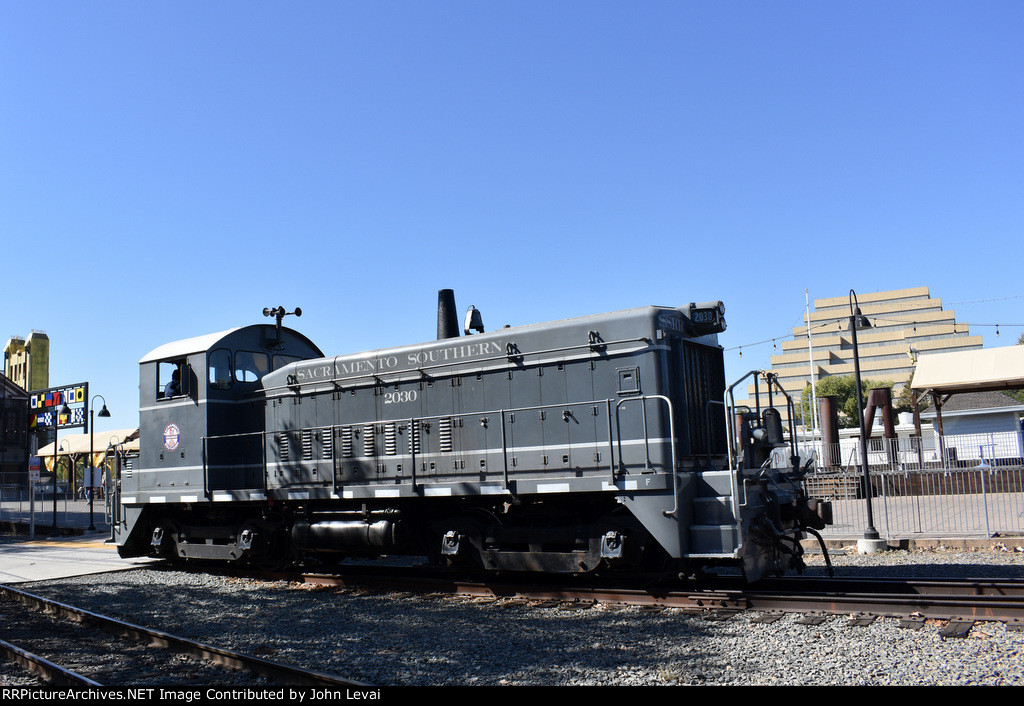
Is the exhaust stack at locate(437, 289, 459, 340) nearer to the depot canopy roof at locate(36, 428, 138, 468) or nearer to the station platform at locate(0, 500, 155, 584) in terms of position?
the station platform at locate(0, 500, 155, 584)

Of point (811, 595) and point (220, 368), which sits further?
point (220, 368)

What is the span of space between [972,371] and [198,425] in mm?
26514

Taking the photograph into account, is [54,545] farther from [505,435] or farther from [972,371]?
[972,371]

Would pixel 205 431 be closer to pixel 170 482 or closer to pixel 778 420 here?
pixel 170 482

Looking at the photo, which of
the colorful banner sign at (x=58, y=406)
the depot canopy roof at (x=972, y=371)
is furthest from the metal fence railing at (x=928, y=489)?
the colorful banner sign at (x=58, y=406)

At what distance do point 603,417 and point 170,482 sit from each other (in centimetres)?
827

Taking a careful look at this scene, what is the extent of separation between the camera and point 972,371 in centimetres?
2697

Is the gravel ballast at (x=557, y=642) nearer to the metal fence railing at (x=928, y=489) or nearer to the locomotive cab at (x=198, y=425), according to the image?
the locomotive cab at (x=198, y=425)

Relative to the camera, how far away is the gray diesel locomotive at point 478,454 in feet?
28.6

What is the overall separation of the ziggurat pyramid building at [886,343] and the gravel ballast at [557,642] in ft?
357

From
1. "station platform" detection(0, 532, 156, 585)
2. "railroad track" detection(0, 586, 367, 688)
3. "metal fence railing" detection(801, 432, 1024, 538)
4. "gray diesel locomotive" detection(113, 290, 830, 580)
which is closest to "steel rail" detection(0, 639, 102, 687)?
"railroad track" detection(0, 586, 367, 688)

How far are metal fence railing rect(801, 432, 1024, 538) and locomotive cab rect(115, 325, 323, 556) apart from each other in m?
9.28

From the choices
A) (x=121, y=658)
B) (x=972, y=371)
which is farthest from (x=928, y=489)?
(x=121, y=658)

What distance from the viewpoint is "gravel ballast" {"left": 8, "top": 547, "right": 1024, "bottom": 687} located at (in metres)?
5.82
